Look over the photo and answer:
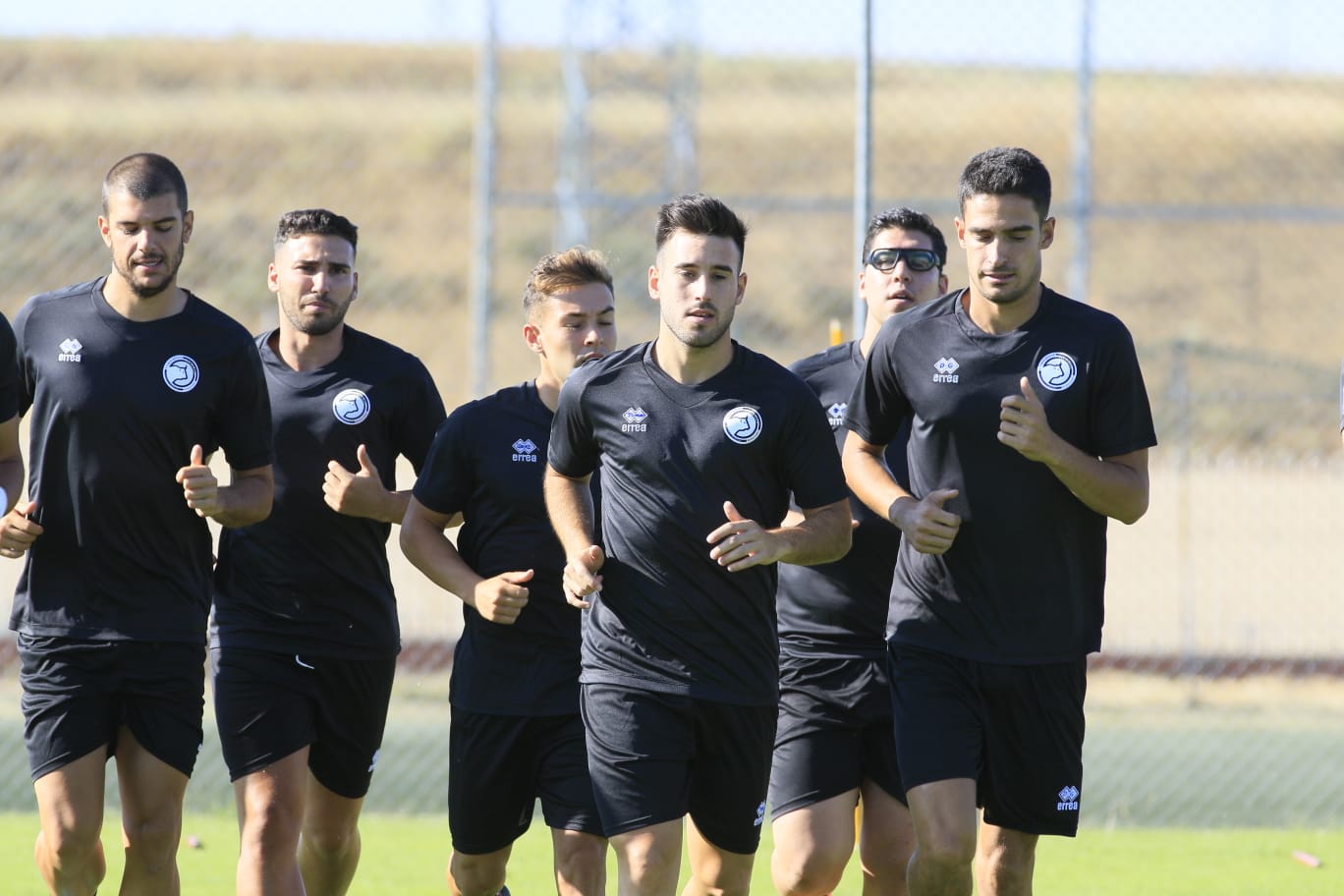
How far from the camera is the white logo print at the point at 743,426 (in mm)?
5121

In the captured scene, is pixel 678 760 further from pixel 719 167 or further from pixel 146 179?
pixel 719 167

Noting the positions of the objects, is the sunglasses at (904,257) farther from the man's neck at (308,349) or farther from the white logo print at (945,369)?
the man's neck at (308,349)

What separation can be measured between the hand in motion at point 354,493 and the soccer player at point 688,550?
0.95m

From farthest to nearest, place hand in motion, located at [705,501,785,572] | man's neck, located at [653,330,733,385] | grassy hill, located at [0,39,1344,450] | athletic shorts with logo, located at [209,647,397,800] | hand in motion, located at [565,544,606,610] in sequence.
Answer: grassy hill, located at [0,39,1344,450], athletic shorts with logo, located at [209,647,397,800], man's neck, located at [653,330,733,385], hand in motion, located at [565,544,606,610], hand in motion, located at [705,501,785,572]

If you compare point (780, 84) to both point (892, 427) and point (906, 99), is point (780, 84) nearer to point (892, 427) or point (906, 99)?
point (906, 99)

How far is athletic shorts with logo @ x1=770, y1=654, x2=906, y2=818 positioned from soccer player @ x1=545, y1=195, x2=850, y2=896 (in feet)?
3.14

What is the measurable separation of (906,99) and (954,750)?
21.6 metres

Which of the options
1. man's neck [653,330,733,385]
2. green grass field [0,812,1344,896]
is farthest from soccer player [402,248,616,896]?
green grass field [0,812,1344,896]

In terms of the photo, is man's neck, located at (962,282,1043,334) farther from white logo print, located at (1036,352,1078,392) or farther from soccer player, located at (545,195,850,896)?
soccer player, located at (545,195,850,896)

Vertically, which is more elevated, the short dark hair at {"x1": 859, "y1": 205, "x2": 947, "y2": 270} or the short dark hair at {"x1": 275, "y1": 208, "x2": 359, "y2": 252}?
the short dark hair at {"x1": 859, "y1": 205, "x2": 947, "y2": 270}

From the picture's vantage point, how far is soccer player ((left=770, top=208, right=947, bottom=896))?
619 cm

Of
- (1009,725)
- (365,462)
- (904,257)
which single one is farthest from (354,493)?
(1009,725)

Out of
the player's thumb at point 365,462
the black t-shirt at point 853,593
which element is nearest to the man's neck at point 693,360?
the black t-shirt at point 853,593

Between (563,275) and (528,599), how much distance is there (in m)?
1.05
